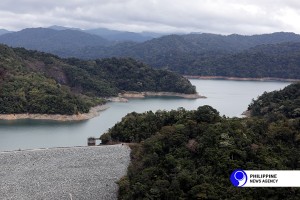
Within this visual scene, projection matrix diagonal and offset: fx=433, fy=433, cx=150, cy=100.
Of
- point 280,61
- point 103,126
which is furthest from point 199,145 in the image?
point 280,61

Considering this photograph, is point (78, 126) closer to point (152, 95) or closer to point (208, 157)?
point (208, 157)

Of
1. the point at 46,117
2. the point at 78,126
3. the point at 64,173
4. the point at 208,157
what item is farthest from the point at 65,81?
the point at 208,157

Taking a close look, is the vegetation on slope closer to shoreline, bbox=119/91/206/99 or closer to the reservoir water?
the reservoir water

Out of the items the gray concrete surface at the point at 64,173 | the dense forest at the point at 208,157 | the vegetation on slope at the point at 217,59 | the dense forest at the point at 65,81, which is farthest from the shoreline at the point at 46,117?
the vegetation on slope at the point at 217,59

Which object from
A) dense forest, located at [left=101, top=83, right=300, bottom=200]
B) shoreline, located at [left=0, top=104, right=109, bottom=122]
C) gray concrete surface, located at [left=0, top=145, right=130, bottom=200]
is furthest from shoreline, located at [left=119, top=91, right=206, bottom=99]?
dense forest, located at [left=101, top=83, right=300, bottom=200]

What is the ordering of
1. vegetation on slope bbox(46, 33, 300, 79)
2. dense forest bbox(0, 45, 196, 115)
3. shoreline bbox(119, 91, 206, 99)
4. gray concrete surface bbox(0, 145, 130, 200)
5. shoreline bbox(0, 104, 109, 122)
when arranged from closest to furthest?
gray concrete surface bbox(0, 145, 130, 200) → shoreline bbox(0, 104, 109, 122) → dense forest bbox(0, 45, 196, 115) → shoreline bbox(119, 91, 206, 99) → vegetation on slope bbox(46, 33, 300, 79)
